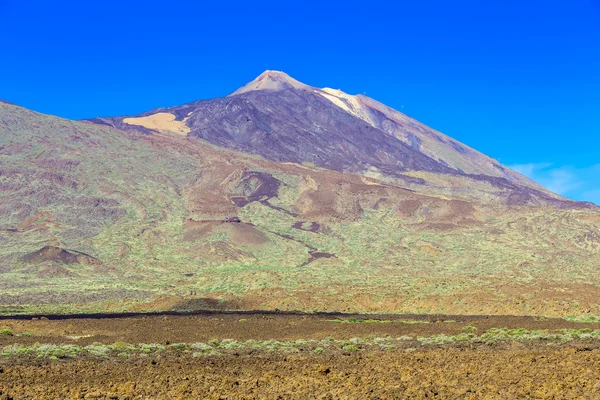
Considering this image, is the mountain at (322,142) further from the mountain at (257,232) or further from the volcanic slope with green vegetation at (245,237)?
the volcanic slope with green vegetation at (245,237)

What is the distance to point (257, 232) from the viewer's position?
306ft

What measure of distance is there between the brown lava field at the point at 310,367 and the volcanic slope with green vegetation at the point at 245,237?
681 inches

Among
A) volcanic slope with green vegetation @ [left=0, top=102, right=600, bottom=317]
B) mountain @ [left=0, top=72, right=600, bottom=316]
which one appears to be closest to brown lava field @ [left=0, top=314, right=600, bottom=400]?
volcanic slope with green vegetation @ [left=0, top=102, right=600, bottom=317]

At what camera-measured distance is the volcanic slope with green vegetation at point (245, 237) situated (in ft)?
167

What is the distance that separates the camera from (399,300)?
48594mm

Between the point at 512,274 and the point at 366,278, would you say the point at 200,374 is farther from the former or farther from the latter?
the point at 512,274

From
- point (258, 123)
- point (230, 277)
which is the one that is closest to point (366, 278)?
point (230, 277)

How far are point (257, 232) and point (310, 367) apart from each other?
73.9 meters

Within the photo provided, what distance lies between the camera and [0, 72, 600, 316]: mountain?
51.9 m

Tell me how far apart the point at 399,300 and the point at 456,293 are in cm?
453

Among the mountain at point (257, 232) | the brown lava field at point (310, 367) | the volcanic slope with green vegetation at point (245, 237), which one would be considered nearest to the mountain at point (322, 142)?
the mountain at point (257, 232)

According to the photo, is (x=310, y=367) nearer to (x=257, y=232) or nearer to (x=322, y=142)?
(x=257, y=232)

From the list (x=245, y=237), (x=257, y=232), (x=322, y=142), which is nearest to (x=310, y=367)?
(x=245, y=237)

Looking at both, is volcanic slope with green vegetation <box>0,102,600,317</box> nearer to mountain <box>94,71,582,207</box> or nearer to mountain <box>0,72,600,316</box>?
mountain <box>0,72,600,316</box>
